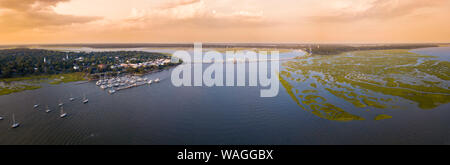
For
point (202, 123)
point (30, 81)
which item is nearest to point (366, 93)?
point (202, 123)

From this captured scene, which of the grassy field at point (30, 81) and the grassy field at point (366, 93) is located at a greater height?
the grassy field at point (30, 81)

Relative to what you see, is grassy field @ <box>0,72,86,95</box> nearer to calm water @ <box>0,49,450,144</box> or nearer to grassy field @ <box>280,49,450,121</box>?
calm water @ <box>0,49,450,144</box>

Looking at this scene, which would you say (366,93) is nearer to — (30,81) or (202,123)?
(202,123)

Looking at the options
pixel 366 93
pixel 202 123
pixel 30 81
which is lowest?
pixel 202 123

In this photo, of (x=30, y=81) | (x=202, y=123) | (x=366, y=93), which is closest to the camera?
(x=202, y=123)

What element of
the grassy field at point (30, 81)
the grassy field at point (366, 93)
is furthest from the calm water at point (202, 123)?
the grassy field at point (30, 81)

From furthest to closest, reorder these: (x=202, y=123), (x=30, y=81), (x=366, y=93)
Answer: (x=30, y=81) < (x=366, y=93) < (x=202, y=123)

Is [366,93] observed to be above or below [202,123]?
above

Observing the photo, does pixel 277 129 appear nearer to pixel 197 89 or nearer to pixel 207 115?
pixel 207 115

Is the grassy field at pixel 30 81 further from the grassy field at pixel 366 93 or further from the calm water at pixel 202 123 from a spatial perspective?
the grassy field at pixel 366 93

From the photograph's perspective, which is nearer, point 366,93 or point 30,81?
point 366,93
